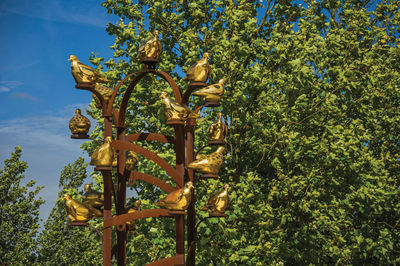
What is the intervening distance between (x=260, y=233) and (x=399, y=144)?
6694 mm

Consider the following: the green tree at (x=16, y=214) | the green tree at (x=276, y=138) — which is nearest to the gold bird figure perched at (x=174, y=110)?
the green tree at (x=276, y=138)

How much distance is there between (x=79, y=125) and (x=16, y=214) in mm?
16126

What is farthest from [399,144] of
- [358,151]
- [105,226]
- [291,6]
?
[105,226]

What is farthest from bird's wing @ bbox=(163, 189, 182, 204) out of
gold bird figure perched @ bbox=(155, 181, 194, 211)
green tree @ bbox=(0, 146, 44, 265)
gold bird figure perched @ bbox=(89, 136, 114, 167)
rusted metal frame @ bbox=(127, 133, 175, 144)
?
green tree @ bbox=(0, 146, 44, 265)

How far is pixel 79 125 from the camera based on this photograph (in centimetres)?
670

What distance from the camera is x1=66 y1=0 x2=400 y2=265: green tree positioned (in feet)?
35.4

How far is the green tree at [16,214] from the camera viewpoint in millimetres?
20594

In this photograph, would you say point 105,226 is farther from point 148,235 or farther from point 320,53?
point 320,53

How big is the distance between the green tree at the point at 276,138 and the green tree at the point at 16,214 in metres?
9.93

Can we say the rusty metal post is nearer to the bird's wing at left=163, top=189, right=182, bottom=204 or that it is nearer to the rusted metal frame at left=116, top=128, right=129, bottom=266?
the rusted metal frame at left=116, top=128, right=129, bottom=266

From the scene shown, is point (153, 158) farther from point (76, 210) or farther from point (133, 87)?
point (76, 210)

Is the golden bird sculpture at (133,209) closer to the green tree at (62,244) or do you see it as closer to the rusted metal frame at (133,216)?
the rusted metal frame at (133,216)

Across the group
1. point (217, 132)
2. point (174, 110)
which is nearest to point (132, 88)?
point (174, 110)

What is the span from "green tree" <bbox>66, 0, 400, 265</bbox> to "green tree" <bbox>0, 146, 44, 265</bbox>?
9926 millimetres
